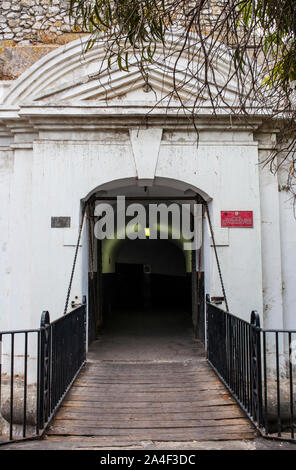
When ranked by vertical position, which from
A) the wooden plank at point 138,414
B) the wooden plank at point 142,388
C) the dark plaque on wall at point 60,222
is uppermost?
the dark plaque on wall at point 60,222

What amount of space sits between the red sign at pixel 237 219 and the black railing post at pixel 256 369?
2460 mm

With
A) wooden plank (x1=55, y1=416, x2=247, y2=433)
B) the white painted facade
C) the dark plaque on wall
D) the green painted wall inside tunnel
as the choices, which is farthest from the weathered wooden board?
the green painted wall inside tunnel

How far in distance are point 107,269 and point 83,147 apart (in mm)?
6516

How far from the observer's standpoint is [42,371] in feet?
11.7

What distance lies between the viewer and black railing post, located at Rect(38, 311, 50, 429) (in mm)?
3541

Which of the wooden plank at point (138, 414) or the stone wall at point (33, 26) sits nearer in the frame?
the wooden plank at point (138, 414)

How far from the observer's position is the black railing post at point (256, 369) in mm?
3580

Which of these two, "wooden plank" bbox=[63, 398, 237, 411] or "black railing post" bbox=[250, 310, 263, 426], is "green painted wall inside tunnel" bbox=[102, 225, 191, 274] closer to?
"wooden plank" bbox=[63, 398, 237, 411]

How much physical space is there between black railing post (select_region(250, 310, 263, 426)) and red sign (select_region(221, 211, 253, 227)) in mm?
2460

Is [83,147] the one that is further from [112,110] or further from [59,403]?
[59,403]

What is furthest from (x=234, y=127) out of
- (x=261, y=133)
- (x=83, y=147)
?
(x=83, y=147)

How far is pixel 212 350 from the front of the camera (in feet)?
17.7

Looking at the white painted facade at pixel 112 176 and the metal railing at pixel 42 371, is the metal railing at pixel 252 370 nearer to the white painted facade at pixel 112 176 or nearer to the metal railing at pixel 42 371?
the white painted facade at pixel 112 176

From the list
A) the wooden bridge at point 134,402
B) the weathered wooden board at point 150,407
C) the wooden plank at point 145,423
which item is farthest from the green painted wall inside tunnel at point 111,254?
the wooden plank at point 145,423
